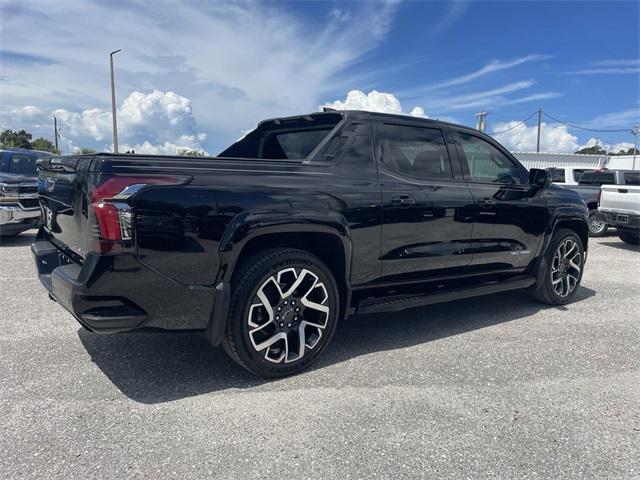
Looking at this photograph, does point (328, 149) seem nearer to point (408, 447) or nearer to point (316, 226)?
point (316, 226)

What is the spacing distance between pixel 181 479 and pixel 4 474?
0.80m

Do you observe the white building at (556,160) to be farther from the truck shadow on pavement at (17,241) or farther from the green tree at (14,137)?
the green tree at (14,137)

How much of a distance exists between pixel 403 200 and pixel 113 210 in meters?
2.04

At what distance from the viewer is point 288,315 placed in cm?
317

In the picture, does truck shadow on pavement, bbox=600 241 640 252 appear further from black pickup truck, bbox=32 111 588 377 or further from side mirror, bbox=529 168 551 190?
black pickup truck, bbox=32 111 588 377

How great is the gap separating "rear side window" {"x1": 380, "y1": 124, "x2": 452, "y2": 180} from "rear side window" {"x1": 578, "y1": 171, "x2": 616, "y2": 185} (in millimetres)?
10497

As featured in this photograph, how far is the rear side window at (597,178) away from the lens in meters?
12.4

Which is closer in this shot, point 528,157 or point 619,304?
Answer: point 619,304

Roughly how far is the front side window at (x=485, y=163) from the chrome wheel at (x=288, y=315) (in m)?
1.91

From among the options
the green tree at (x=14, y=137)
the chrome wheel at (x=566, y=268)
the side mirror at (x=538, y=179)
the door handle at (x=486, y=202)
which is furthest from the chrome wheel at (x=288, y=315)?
the green tree at (x=14, y=137)

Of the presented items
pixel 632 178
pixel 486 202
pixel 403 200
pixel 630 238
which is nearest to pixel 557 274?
pixel 486 202

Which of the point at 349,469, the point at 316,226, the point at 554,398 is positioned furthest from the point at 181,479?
the point at 554,398

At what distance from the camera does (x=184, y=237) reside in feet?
8.80

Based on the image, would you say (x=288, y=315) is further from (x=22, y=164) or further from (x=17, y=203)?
(x=22, y=164)
